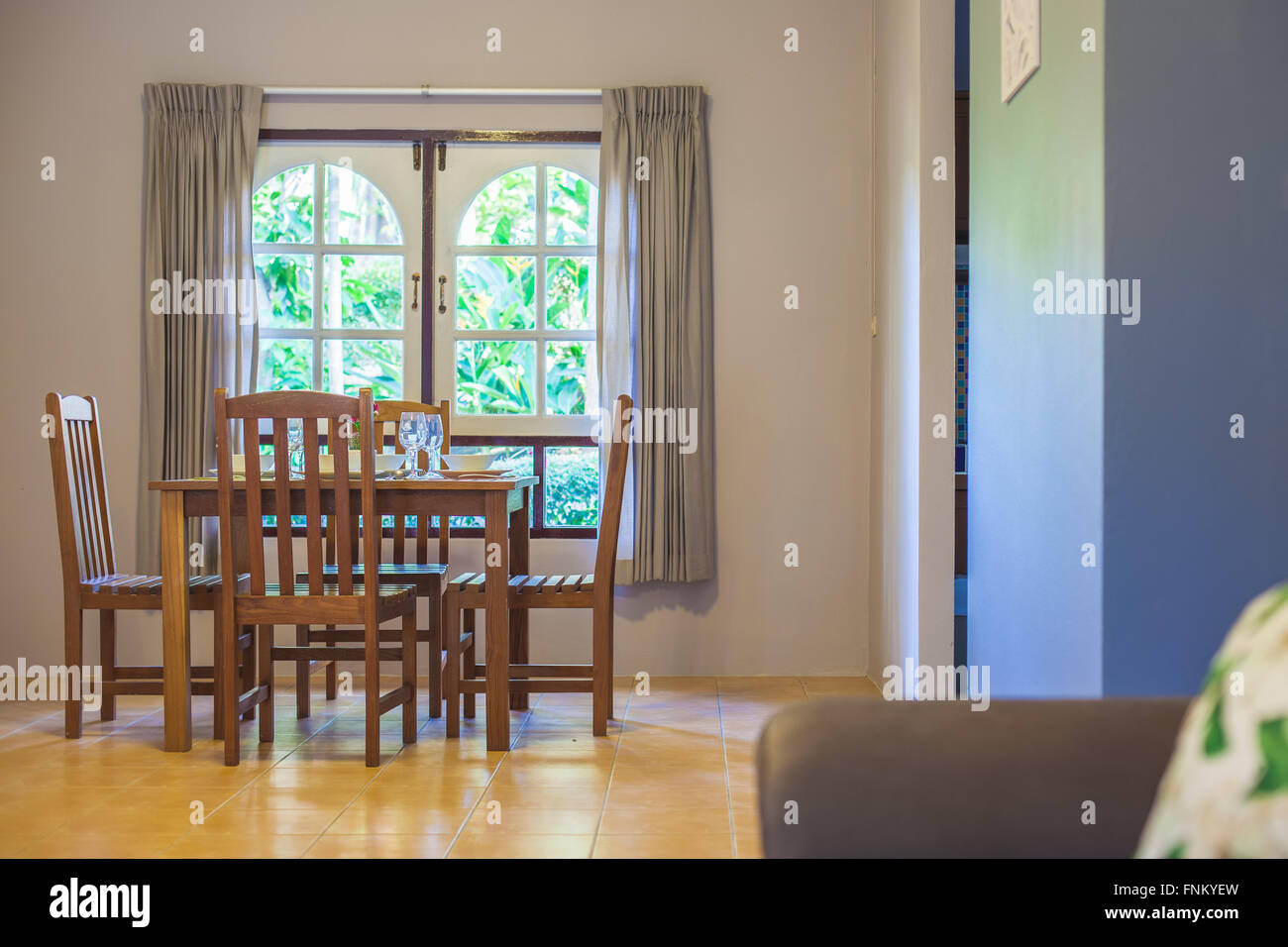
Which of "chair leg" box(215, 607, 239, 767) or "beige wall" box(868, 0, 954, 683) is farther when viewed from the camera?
"beige wall" box(868, 0, 954, 683)

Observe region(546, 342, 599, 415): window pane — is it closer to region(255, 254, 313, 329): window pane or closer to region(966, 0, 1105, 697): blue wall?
region(255, 254, 313, 329): window pane

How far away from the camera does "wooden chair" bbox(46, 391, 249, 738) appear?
3193 mm

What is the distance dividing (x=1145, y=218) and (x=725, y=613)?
267 cm

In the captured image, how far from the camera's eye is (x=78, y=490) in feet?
10.9

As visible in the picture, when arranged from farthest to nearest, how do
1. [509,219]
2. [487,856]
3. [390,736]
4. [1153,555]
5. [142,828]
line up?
[509,219]
[390,736]
[142,828]
[487,856]
[1153,555]

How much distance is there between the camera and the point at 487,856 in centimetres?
216

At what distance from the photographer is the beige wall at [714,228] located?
428 centimetres

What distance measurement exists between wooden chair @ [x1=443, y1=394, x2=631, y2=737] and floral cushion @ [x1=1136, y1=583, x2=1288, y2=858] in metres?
2.57

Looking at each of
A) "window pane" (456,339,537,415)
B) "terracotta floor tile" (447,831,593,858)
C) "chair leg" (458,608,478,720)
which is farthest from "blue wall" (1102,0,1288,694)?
"window pane" (456,339,537,415)

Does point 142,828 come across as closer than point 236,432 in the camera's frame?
Yes

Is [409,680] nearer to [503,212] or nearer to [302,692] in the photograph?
[302,692]

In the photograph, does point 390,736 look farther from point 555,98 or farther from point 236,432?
point 555,98

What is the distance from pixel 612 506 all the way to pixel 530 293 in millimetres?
1475
